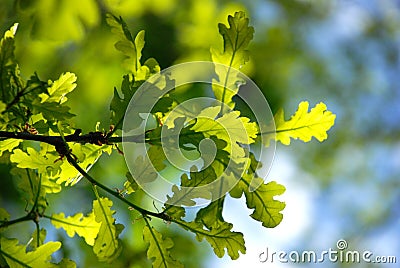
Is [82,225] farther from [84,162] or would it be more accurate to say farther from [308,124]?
[308,124]

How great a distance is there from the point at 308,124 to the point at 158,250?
0.66ft

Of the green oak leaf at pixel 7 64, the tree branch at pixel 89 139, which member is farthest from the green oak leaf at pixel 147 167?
the green oak leaf at pixel 7 64

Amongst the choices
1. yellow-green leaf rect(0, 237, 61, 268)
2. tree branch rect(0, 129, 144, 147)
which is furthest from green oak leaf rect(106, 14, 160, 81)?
yellow-green leaf rect(0, 237, 61, 268)

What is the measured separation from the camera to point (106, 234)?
552mm

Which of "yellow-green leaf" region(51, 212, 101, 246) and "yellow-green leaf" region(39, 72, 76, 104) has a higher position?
"yellow-green leaf" region(39, 72, 76, 104)

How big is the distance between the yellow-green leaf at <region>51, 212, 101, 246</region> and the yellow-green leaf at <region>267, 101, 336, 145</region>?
22 centimetres

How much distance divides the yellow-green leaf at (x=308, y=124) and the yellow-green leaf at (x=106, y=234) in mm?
179

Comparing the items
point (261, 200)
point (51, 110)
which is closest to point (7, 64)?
point (51, 110)

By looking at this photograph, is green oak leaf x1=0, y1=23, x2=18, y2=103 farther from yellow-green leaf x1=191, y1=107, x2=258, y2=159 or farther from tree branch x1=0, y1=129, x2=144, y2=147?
yellow-green leaf x1=191, y1=107, x2=258, y2=159

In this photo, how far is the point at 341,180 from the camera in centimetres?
302

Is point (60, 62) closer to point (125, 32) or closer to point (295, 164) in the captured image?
point (125, 32)

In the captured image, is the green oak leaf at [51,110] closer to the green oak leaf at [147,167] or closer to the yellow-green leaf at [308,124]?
the green oak leaf at [147,167]

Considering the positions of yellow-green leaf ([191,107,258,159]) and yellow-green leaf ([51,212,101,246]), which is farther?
yellow-green leaf ([51,212,101,246])

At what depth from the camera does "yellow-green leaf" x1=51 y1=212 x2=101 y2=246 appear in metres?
0.65
